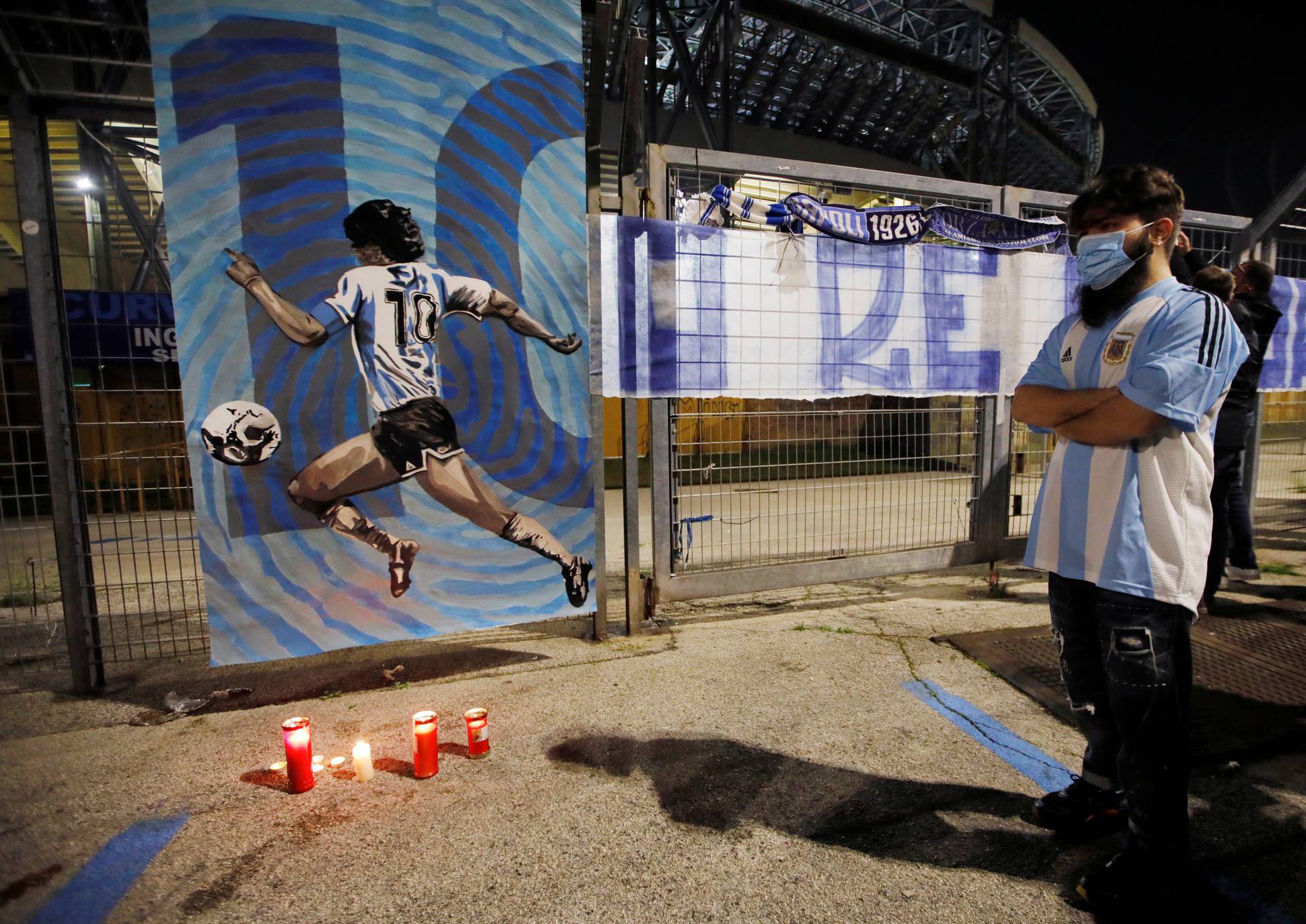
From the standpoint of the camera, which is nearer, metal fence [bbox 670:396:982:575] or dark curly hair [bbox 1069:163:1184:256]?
dark curly hair [bbox 1069:163:1184:256]

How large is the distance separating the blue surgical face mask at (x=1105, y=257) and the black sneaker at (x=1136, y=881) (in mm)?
1637

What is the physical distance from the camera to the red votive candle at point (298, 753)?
2.49m

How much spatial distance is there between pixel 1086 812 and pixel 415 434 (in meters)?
3.23

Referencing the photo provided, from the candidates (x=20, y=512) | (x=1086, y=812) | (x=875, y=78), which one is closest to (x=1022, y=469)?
(x=1086, y=812)

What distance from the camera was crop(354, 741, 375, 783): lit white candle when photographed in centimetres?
259

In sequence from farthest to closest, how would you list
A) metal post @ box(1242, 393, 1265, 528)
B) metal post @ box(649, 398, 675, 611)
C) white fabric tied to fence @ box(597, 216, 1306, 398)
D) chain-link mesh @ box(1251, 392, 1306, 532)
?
chain-link mesh @ box(1251, 392, 1306, 532), metal post @ box(1242, 393, 1265, 528), metal post @ box(649, 398, 675, 611), white fabric tied to fence @ box(597, 216, 1306, 398)

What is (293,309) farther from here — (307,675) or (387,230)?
(307,675)

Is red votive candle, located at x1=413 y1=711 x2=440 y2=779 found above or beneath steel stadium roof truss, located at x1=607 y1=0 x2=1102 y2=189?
beneath

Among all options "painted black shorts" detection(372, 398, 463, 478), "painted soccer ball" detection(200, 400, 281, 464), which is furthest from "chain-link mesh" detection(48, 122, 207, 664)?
"painted black shorts" detection(372, 398, 463, 478)

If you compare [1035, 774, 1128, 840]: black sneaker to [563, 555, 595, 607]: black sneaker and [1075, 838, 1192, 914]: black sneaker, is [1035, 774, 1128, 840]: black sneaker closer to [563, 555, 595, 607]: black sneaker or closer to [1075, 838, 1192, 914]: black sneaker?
[1075, 838, 1192, 914]: black sneaker

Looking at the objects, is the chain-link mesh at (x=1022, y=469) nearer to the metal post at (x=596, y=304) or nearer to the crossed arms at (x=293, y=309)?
the metal post at (x=596, y=304)

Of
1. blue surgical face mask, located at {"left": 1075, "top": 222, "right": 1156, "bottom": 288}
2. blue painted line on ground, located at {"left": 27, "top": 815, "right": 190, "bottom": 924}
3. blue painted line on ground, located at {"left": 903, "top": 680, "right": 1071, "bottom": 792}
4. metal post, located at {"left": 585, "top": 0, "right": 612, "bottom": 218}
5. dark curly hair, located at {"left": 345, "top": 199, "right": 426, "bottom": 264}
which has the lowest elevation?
blue painted line on ground, located at {"left": 903, "top": 680, "right": 1071, "bottom": 792}

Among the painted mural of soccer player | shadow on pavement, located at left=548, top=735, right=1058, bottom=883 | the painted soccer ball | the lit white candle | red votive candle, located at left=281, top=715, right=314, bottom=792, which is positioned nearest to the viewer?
shadow on pavement, located at left=548, top=735, right=1058, bottom=883

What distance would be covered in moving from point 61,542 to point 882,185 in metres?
5.08
